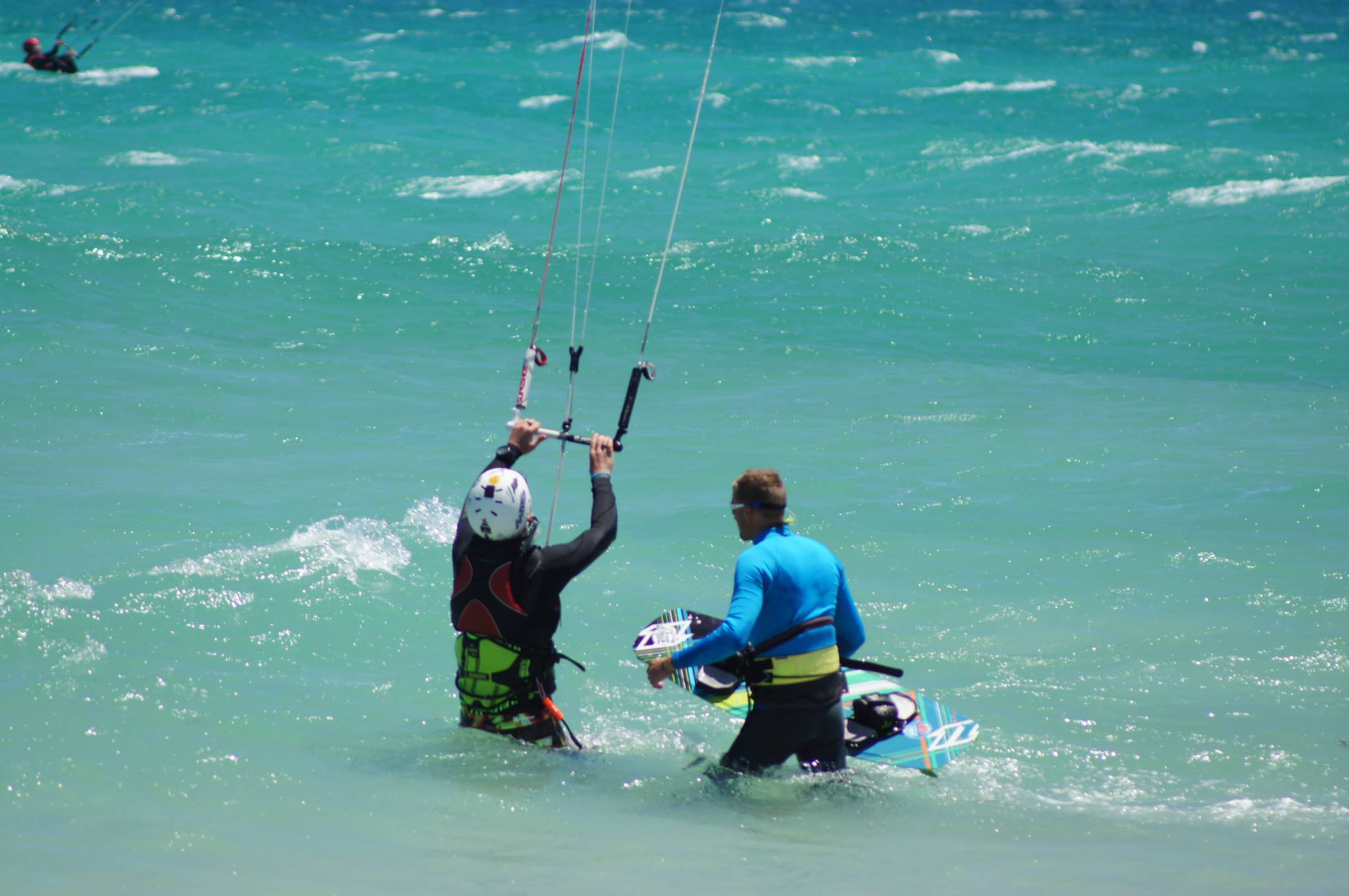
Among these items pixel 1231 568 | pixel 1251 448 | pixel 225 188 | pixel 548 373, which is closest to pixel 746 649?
pixel 1231 568

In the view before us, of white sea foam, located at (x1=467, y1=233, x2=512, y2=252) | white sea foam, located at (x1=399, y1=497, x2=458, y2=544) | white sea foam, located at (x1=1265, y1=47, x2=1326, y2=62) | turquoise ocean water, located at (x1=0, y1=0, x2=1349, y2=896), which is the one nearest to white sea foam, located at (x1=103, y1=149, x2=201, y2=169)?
turquoise ocean water, located at (x1=0, y1=0, x2=1349, y2=896)

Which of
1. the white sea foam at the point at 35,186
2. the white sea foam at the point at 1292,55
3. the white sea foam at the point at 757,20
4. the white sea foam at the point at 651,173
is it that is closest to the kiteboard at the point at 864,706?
the white sea foam at the point at 35,186

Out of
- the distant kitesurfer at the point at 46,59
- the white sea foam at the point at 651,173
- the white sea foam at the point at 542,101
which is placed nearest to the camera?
the distant kitesurfer at the point at 46,59

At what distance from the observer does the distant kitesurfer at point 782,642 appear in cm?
444

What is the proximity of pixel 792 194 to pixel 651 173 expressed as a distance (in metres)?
2.94

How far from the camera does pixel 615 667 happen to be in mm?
6539

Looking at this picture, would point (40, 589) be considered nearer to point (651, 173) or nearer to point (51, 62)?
point (51, 62)

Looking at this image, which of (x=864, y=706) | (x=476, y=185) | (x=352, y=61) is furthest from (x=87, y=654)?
(x=352, y=61)

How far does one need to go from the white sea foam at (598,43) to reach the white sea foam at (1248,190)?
20.5 metres

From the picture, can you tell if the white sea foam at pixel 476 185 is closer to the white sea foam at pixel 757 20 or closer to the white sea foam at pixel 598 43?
the white sea foam at pixel 598 43

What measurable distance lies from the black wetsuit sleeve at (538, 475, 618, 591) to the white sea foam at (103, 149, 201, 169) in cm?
1996

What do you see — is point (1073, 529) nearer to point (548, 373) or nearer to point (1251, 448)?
point (1251, 448)

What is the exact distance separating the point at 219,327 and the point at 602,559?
7899 mm

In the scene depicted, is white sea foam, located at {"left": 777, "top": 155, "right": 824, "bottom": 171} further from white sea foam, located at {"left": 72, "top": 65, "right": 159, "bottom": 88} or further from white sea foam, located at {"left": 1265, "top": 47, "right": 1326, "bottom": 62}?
white sea foam, located at {"left": 1265, "top": 47, "right": 1326, "bottom": 62}
